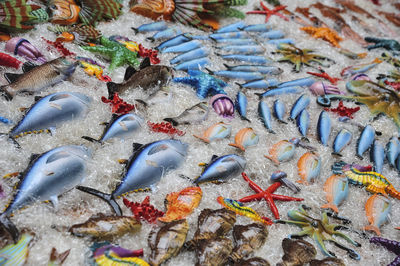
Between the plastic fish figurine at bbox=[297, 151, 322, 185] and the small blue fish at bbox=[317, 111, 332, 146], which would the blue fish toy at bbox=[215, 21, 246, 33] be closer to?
the small blue fish at bbox=[317, 111, 332, 146]

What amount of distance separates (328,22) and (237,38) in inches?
67.8

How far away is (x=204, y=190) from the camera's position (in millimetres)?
1886

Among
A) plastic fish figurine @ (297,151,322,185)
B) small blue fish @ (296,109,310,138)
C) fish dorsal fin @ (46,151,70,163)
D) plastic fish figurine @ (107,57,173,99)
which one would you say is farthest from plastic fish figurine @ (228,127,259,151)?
fish dorsal fin @ (46,151,70,163)

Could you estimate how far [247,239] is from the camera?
163cm

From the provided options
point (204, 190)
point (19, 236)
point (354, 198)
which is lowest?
point (354, 198)

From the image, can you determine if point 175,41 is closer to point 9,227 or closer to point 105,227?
point 105,227

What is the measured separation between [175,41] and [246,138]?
131 cm

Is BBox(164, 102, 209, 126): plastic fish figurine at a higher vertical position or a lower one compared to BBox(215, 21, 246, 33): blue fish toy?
lower

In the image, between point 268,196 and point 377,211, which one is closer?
point 268,196

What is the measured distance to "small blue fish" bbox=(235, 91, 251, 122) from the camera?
251cm

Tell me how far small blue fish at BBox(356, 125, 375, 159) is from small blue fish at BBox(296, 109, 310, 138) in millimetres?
393

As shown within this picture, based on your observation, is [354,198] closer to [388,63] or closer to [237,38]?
[237,38]

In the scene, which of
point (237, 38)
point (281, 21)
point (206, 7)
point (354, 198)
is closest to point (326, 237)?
point (354, 198)

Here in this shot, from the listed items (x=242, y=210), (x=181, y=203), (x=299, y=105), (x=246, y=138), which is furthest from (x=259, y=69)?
(x=181, y=203)
